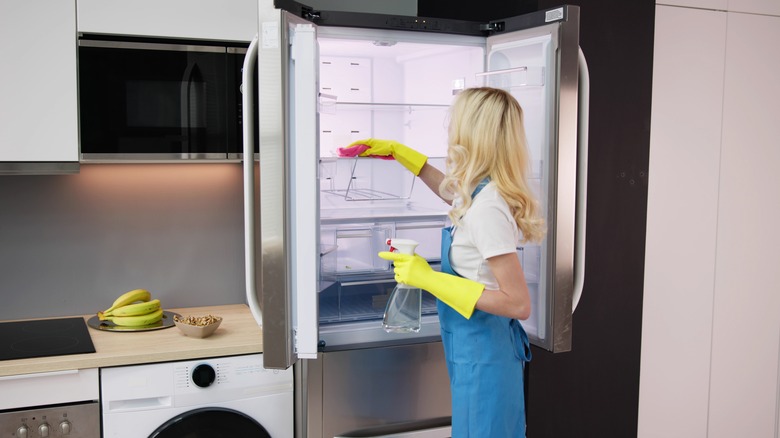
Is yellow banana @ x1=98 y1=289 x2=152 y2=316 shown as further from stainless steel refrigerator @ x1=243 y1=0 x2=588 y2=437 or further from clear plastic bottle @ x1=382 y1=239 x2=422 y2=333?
clear plastic bottle @ x1=382 y1=239 x2=422 y2=333

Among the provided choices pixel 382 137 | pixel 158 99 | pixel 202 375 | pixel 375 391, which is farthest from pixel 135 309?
pixel 382 137

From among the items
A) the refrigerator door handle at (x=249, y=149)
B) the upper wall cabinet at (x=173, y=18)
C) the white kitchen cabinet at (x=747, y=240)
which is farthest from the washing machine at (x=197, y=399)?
the white kitchen cabinet at (x=747, y=240)

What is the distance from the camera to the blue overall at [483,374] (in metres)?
1.91

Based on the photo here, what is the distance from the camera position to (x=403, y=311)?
2.23 metres

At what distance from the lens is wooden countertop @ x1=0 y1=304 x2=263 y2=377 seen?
2100 millimetres

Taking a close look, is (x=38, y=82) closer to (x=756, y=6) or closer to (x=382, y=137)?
(x=382, y=137)

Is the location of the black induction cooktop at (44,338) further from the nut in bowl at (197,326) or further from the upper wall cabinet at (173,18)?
the upper wall cabinet at (173,18)

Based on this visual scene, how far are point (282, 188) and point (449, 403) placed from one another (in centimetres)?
94

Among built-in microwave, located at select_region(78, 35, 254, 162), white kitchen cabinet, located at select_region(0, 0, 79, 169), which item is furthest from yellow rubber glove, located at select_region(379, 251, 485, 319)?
white kitchen cabinet, located at select_region(0, 0, 79, 169)

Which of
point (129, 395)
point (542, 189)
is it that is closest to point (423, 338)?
A: point (542, 189)

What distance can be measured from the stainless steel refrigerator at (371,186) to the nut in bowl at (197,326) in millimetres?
283

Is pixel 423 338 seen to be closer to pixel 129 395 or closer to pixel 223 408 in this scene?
pixel 223 408

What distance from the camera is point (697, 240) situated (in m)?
2.88

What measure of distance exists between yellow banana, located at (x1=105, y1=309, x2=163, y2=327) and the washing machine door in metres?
0.37
